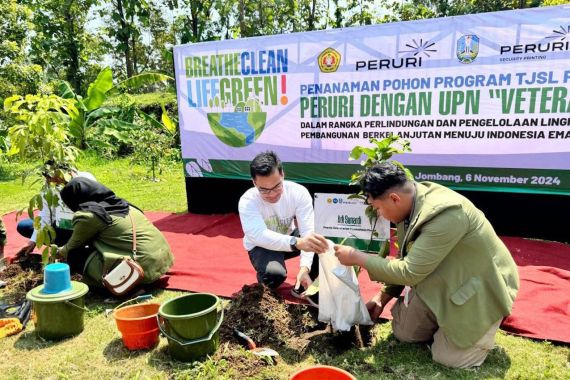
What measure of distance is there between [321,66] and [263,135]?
46.5 inches

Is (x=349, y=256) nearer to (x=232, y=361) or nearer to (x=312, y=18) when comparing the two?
(x=232, y=361)

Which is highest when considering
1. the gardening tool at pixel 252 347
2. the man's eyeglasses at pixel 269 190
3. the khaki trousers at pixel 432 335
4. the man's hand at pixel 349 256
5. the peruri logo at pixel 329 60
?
the peruri logo at pixel 329 60

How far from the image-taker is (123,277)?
3512 mm

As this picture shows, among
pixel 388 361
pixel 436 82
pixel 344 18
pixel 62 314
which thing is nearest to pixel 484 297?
pixel 388 361

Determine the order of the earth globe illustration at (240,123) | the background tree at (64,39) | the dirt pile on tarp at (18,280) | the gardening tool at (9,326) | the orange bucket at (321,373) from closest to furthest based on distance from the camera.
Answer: the orange bucket at (321,373) → the gardening tool at (9,326) → the dirt pile on tarp at (18,280) → the earth globe illustration at (240,123) → the background tree at (64,39)

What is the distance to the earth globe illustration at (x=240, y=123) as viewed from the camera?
233 inches

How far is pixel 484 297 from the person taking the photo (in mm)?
2438

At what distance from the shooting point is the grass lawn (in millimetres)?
2574

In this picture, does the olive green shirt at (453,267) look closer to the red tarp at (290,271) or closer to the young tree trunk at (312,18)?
the red tarp at (290,271)

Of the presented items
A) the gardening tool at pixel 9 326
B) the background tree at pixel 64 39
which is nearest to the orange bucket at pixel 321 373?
the gardening tool at pixel 9 326

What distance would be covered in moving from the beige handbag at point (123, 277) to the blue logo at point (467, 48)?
3852 millimetres

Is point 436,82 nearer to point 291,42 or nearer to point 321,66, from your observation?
point 321,66

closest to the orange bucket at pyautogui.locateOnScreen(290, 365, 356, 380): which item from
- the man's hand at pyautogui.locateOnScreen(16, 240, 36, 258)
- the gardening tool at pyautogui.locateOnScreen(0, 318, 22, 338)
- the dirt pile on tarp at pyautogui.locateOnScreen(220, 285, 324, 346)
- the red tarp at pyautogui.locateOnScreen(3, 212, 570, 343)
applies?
the dirt pile on tarp at pyautogui.locateOnScreen(220, 285, 324, 346)

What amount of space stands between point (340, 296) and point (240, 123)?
12.3ft
